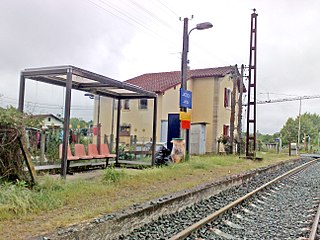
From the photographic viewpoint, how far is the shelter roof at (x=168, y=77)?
89.7 feet

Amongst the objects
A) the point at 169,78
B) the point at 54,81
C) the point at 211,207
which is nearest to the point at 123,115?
the point at 54,81

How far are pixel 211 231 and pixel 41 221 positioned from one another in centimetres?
302

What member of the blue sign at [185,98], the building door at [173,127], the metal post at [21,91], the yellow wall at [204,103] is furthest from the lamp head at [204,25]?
the yellow wall at [204,103]

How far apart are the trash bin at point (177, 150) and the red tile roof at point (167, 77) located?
11.3 m

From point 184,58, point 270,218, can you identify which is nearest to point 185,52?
point 184,58

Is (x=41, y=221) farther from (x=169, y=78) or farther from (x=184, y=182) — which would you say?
(x=169, y=78)

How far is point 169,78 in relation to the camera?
98.2ft

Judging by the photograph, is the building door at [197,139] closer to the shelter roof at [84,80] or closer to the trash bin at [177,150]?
the trash bin at [177,150]

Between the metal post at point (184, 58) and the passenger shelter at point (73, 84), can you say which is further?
the metal post at point (184, 58)

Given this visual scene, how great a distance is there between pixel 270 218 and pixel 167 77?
23.3m

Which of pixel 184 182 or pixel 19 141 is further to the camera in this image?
pixel 184 182

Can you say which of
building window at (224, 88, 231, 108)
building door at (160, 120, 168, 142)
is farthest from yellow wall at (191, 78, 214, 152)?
building door at (160, 120, 168, 142)

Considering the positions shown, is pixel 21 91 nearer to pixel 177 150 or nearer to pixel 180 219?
pixel 180 219

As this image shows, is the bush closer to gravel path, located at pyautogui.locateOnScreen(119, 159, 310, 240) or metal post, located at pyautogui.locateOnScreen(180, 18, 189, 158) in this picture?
gravel path, located at pyautogui.locateOnScreen(119, 159, 310, 240)
